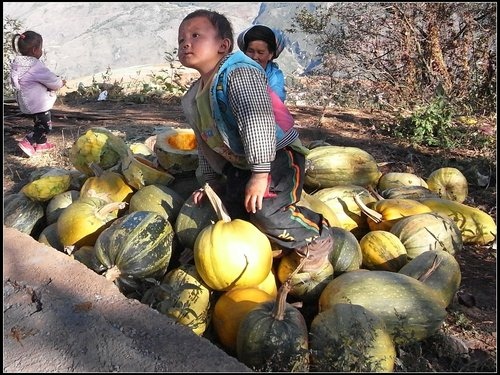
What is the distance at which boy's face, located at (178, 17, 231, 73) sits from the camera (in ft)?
9.18

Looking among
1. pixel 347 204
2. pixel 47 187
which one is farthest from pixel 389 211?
pixel 47 187

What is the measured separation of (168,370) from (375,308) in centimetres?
109

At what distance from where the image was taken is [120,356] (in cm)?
205

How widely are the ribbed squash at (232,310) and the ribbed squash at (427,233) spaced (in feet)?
3.55

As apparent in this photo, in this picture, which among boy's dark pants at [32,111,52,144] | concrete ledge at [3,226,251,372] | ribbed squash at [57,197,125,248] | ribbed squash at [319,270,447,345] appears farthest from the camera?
boy's dark pants at [32,111,52,144]

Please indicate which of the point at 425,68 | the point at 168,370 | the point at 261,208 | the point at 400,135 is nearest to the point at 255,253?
the point at 261,208

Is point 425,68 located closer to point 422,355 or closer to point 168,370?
point 422,355

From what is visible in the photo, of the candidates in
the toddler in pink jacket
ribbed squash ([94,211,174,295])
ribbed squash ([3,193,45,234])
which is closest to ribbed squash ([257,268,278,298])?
ribbed squash ([94,211,174,295])

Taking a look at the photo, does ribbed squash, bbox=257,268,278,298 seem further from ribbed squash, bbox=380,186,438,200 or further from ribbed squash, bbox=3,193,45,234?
ribbed squash, bbox=3,193,45,234

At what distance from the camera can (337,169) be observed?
394 cm

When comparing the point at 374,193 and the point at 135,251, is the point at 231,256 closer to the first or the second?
the point at 135,251

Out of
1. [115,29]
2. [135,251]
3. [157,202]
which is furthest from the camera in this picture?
[115,29]

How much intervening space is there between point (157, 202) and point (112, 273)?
678mm

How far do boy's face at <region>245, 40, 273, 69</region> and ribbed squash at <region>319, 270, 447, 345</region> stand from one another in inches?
91.2
